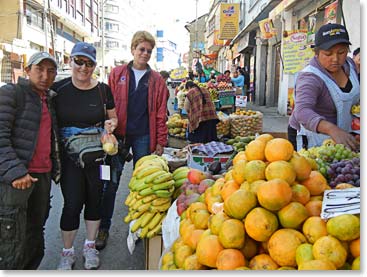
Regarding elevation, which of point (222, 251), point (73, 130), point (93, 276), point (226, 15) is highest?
point (226, 15)

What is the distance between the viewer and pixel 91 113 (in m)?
2.99

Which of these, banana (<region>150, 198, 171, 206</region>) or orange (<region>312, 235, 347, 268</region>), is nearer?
orange (<region>312, 235, 347, 268</region>)

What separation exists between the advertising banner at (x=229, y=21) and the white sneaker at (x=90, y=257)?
780 inches

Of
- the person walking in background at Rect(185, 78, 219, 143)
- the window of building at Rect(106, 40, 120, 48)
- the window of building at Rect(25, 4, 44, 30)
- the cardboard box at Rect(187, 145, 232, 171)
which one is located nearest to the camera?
the cardboard box at Rect(187, 145, 232, 171)

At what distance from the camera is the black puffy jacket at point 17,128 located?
2402 millimetres

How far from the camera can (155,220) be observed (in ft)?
9.67

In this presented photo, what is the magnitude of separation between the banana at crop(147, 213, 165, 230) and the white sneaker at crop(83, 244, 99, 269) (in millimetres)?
657

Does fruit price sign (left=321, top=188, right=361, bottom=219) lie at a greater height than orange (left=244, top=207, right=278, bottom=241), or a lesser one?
greater

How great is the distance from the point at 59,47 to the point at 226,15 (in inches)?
368

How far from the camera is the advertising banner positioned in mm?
21359

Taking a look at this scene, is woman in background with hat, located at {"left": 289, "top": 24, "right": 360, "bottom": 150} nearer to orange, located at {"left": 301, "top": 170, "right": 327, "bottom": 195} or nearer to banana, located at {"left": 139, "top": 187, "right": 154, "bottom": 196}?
orange, located at {"left": 301, "top": 170, "right": 327, "bottom": 195}

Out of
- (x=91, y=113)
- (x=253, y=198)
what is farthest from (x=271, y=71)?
(x=253, y=198)

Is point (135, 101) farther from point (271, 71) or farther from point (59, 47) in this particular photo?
point (59, 47)

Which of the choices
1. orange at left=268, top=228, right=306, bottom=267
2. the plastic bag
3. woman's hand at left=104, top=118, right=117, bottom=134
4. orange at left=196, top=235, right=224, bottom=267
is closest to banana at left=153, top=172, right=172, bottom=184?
the plastic bag
